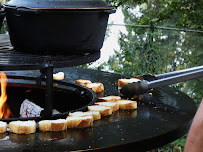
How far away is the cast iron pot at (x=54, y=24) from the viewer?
221 centimetres

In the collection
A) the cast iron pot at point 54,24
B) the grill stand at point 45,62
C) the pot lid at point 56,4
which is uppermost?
the pot lid at point 56,4

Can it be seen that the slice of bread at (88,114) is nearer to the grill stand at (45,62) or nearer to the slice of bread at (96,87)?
the grill stand at (45,62)

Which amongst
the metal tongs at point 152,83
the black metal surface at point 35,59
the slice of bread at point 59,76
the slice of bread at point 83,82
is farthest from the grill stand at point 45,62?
the slice of bread at point 59,76

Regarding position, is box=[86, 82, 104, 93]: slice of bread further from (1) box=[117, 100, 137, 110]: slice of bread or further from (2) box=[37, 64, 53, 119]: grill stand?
(2) box=[37, 64, 53, 119]: grill stand

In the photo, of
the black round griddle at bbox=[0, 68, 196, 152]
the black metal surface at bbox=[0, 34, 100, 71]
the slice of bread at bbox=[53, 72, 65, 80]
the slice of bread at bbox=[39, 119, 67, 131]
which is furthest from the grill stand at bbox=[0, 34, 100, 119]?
the slice of bread at bbox=[53, 72, 65, 80]

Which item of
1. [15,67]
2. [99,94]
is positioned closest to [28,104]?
[99,94]

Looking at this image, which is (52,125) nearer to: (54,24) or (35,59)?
(35,59)

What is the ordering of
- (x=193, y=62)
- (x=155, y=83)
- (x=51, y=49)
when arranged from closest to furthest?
(x=51, y=49)
(x=155, y=83)
(x=193, y=62)

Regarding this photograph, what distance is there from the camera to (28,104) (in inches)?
109

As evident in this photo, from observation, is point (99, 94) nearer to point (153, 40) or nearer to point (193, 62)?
point (193, 62)

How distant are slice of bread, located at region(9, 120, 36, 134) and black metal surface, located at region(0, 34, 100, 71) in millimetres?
304

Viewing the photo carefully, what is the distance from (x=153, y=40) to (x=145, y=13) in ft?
18.2

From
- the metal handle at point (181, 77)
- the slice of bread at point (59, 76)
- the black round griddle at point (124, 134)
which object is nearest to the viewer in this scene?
the black round griddle at point (124, 134)

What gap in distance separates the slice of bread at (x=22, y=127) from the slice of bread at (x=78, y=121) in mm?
201
